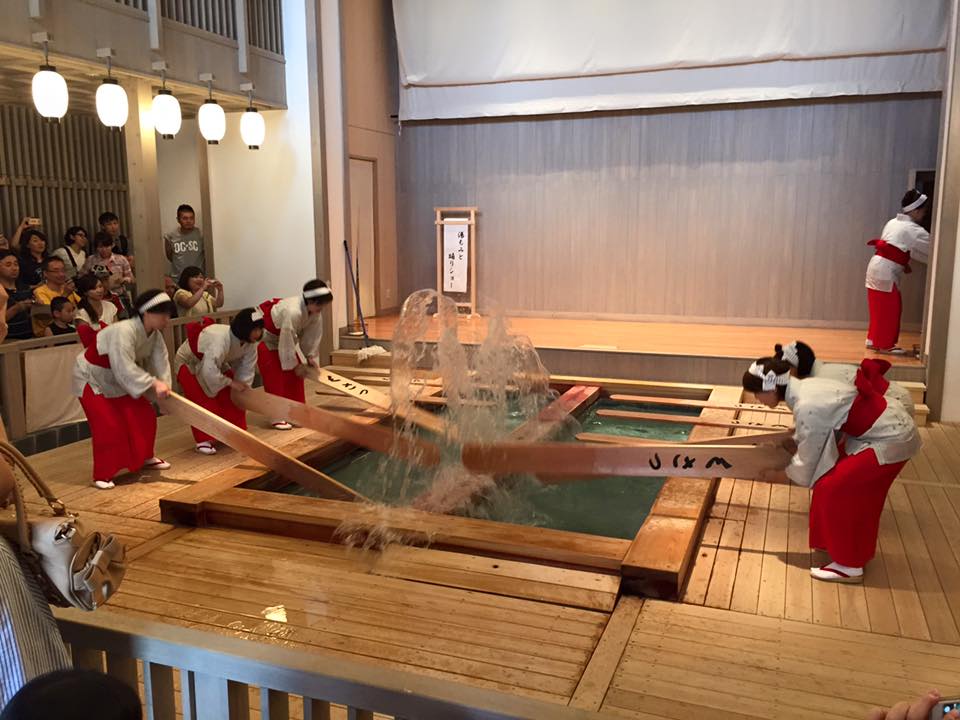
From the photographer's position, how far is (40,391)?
520cm

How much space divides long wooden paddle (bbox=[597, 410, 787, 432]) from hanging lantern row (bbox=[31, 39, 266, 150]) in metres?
3.99

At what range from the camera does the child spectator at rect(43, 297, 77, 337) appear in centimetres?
548

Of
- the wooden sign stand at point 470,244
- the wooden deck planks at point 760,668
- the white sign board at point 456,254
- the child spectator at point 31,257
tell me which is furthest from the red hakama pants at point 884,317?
the child spectator at point 31,257

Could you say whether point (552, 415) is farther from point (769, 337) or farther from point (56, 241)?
point (56, 241)

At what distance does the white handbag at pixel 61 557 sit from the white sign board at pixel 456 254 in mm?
8413

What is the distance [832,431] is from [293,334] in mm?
3765

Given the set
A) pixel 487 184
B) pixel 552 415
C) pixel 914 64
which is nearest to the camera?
pixel 552 415

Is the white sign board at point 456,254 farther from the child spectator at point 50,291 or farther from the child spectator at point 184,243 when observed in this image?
the child spectator at point 50,291

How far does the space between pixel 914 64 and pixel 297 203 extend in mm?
6135

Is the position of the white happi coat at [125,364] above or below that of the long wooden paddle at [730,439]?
above

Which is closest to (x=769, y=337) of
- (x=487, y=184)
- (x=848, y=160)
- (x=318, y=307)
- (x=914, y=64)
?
(x=848, y=160)

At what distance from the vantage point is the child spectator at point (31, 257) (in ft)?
21.2

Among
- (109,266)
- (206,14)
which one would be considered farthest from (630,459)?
(206,14)

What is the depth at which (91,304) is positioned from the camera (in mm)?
5730
